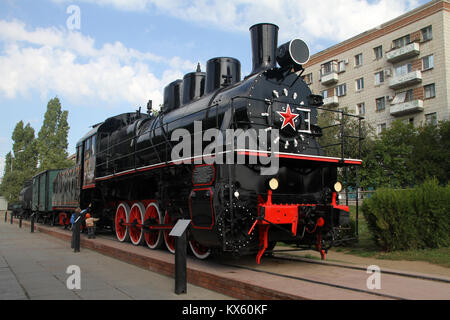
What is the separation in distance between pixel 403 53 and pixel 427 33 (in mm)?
2016

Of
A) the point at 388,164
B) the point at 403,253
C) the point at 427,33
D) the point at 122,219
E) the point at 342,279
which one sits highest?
the point at 427,33

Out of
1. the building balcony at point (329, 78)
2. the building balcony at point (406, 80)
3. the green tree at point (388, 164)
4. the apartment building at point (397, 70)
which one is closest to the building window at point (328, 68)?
the apartment building at point (397, 70)

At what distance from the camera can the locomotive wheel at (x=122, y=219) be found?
10768mm

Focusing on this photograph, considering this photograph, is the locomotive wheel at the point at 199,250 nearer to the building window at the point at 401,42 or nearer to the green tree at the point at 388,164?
the green tree at the point at 388,164

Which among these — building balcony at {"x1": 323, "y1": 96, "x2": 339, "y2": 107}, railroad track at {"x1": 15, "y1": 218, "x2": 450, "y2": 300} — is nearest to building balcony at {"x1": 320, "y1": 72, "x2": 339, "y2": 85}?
building balcony at {"x1": 323, "y1": 96, "x2": 339, "y2": 107}

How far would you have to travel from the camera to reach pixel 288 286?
475cm

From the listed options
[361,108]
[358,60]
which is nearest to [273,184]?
[361,108]

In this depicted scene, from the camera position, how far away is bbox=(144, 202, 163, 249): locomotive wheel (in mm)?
9045

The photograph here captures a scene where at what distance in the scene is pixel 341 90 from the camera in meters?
35.8

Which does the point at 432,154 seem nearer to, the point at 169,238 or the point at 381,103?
the point at 381,103

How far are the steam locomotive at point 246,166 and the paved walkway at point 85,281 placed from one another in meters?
0.98

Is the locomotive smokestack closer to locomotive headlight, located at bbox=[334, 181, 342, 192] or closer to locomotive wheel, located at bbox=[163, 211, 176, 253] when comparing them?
locomotive headlight, located at bbox=[334, 181, 342, 192]

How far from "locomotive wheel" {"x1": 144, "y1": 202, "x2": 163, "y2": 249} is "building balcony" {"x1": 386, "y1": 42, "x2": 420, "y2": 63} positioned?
86.8 feet
